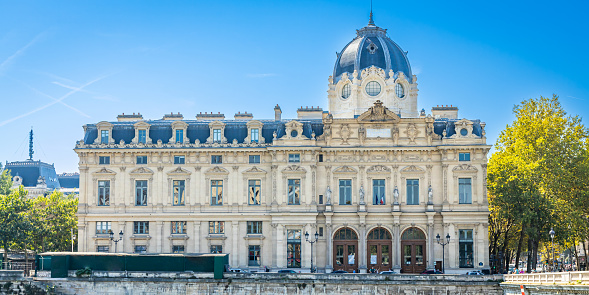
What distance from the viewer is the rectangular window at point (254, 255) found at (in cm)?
6931

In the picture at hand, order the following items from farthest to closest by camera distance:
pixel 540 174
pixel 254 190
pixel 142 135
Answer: pixel 142 135
pixel 254 190
pixel 540 174

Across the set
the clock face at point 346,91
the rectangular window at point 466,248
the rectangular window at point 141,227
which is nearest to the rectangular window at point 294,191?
the clock face at point 346,91

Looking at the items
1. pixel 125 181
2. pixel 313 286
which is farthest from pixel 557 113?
pixel 125 181

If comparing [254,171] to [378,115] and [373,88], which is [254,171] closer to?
[378,115]

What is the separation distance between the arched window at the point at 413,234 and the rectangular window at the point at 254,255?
42.1 ft

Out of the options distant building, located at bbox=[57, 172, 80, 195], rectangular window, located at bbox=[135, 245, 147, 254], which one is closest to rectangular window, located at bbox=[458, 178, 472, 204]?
rectangular window, located at bbox=[135, 245, 147, 254]

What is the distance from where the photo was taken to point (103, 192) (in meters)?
70.9

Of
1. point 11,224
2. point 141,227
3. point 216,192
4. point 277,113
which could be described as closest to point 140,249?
point 141,227

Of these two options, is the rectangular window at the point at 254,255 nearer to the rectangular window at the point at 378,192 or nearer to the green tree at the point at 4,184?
the rectangular window at the point at 378,192

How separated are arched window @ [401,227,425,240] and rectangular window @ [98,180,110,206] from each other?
26775 mm

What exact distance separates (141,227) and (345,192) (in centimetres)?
1862

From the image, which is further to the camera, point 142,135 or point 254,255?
point 142,135

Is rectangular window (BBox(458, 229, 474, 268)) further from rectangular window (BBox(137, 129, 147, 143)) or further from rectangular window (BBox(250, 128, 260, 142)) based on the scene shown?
rectangular window (BBox(137, 129, 147, 143))

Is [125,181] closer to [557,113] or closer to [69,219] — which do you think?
[69,219]
